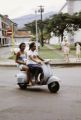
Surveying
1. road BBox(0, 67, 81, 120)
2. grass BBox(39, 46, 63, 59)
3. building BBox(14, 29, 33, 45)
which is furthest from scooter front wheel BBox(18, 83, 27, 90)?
building BBox(14, 29, 33, 45)

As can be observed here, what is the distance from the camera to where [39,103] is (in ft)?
34.6

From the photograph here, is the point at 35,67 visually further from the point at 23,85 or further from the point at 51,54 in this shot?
the point at 51,54

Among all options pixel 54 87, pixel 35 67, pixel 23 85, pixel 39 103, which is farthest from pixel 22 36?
pixel 39 103

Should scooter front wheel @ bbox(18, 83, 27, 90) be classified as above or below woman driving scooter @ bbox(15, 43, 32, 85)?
below

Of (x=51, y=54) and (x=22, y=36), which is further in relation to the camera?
(x=22, y=36)

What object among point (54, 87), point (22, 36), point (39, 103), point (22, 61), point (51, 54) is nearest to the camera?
point (39, 103)

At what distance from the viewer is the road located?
28.8ft

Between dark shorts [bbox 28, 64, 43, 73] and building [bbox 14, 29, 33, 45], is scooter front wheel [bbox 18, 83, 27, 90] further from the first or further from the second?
building [bbox 14, 29, 33, 45]

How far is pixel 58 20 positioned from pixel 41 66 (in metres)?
49.4

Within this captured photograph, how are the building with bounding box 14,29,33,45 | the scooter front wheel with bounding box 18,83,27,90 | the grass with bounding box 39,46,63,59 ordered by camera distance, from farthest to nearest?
the building with bounding box 14,29,33,45 < the grass with bounding box 39,46,63,59 < the scooter front wheel with bounding box 18,83,27,90

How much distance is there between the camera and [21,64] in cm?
1354

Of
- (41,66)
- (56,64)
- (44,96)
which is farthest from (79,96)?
(56,64)

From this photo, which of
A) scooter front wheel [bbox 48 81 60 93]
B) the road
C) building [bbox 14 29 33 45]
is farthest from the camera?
building [bbox 14 29 33 45]

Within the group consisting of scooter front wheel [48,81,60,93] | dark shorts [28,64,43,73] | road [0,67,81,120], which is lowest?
road [0,67,81,120]
